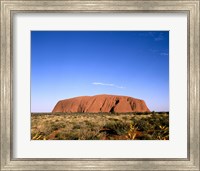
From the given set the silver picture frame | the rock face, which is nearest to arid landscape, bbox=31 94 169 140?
the rock face

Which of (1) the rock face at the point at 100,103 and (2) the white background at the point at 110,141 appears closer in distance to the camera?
(2) the white background at the point at 110,141

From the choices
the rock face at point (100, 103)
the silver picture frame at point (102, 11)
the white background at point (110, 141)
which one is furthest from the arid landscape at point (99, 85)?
the silver picture frame at point (102, 11)

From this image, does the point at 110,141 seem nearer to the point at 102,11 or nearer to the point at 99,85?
the point at 99,85

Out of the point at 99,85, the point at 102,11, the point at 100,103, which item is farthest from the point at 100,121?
the point at 102,11

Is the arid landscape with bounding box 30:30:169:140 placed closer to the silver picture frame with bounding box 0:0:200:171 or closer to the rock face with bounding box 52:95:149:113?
the rock face with bounding box 52:95:149:113

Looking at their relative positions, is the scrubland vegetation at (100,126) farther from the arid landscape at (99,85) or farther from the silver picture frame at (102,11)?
the silver picture frame at (102,11)

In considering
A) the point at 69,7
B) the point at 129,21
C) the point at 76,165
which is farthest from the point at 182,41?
the point at 76,165
